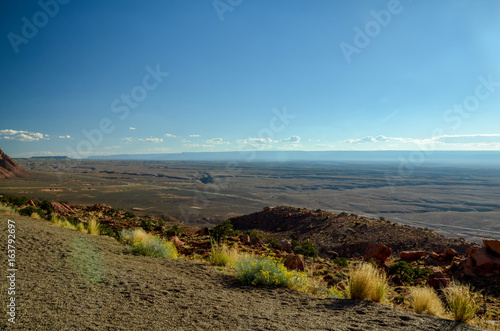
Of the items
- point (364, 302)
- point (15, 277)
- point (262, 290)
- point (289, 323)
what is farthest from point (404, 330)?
point (15, 277)

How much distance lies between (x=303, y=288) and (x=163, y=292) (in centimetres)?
298

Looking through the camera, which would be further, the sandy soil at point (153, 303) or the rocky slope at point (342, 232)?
the rocky slope at point (342, 232)

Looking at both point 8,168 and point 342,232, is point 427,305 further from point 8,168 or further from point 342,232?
point 8,168

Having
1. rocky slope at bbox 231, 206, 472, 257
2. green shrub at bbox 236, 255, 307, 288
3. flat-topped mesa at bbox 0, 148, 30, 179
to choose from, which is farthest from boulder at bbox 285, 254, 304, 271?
flat-topped mesa at bbox 0, 148, 30, 179

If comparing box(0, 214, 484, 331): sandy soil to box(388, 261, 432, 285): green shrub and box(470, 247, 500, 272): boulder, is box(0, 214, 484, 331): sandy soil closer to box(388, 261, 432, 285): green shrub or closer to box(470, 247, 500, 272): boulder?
box(388, 261, 432, 285): green shrub

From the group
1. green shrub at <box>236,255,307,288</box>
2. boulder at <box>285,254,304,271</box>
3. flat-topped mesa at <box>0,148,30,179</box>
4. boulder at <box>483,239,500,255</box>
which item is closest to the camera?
green shrub at <box>236,255,307,288</box>

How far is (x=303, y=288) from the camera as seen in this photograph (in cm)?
592

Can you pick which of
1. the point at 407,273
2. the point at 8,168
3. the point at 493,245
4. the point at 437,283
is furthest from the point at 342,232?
the point at 8,168

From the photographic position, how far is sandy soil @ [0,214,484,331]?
11.9 ft

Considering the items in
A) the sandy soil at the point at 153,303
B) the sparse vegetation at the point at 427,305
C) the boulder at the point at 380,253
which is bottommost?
the boulder at the point at 380,253

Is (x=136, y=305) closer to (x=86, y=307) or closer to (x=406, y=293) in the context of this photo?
(x=86, y=307)

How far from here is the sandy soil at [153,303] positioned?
363cm

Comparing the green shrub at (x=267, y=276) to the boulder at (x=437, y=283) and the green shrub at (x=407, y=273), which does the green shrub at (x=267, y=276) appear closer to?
the boulder at (x=437, y=283)

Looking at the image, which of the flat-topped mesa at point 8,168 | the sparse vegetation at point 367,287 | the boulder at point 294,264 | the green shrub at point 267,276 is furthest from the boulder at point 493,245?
the flat-topped mesa at point 8,168
